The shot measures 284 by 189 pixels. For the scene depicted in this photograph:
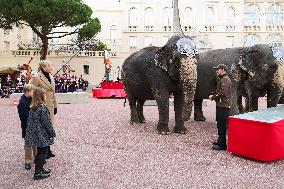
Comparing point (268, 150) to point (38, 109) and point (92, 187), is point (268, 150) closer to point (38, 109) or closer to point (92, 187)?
point (92, 187)

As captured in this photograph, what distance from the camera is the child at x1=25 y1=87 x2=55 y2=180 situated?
20.6ft

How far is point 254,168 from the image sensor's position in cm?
677

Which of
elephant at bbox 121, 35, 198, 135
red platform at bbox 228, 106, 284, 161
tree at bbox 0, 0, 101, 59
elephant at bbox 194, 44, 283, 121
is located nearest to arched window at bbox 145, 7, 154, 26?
tree at bbox 0, 0, 101, 59

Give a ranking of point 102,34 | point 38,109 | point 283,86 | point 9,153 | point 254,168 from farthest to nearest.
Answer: point 102,34, point 283,86, point 9,153, point 254,168, point 38,109

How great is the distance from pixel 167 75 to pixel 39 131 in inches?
167

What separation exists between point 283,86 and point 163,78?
9.41 feet

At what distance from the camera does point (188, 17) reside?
51.2m

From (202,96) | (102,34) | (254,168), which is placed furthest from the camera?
(102,34)

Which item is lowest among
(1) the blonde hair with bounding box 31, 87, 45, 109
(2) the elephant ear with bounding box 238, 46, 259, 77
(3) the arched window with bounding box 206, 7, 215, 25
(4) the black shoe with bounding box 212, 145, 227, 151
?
(4) the black shoe with bounding box 212, 145, 227, 151

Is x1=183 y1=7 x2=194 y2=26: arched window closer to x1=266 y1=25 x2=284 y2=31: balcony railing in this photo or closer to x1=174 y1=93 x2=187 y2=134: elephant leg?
x1=266 y1=25 x2=284 y2=31: balcony railing

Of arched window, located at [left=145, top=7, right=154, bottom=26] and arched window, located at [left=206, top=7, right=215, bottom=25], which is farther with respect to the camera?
arched window, located at [left=145, top=7, right=154, bottom=26]

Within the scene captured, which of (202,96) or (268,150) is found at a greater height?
(202,96)

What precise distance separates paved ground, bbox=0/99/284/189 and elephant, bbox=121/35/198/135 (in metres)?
0.61

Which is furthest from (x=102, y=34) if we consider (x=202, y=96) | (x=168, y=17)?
(x=202, y=96)
